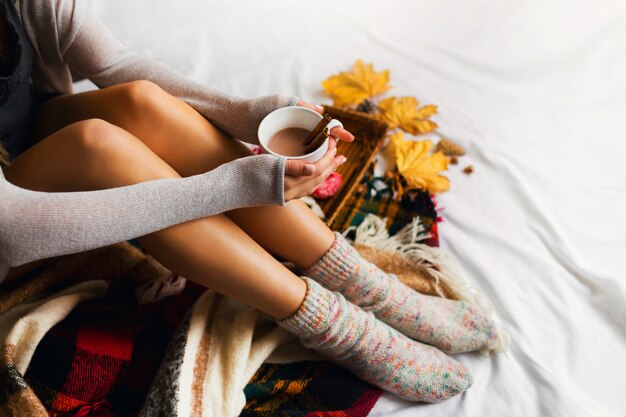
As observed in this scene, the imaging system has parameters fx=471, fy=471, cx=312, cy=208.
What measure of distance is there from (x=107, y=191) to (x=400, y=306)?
0.48 metres

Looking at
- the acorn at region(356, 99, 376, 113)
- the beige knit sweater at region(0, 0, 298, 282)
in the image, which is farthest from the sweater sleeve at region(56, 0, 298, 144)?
the acorn at region(356, 99, 376, 113)

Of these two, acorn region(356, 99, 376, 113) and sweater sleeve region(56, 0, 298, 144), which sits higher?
sweater sleeve region(56, 0, 298, 144)

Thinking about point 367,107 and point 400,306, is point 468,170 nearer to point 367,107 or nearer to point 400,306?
point 367,107

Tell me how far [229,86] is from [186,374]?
76 centimetres

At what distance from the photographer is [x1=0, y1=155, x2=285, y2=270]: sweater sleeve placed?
1.69ft

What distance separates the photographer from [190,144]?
711 mm

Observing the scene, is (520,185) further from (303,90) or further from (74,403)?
(74,403)

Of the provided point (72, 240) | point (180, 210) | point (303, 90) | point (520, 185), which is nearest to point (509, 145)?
point (520, 185)

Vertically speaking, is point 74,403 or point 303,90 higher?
point 303,90

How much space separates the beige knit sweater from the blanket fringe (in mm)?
341

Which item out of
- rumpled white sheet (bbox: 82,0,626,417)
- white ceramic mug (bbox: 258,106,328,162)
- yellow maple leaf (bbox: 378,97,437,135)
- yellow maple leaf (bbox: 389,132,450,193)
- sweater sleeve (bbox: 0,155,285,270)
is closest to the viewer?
sweater sleeve (bbox: 0,155,285,270)

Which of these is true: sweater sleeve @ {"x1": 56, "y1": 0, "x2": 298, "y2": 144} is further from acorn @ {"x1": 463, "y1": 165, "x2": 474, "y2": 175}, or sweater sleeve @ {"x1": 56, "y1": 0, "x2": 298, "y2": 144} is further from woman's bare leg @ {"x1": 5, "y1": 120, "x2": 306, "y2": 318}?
acorn @ {"x1": 463, "y1": 165, "x2": 474, "y2": 175}

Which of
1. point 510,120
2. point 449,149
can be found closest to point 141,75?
point 449,149

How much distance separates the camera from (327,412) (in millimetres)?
712
